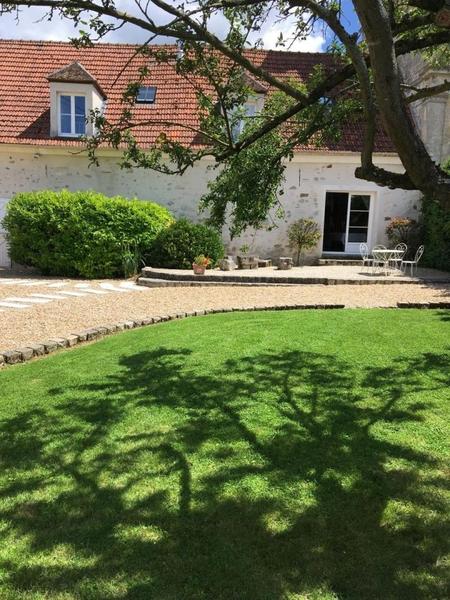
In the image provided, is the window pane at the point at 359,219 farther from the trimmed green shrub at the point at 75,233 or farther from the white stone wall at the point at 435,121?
the trimmed green shrub at the point at 75,233

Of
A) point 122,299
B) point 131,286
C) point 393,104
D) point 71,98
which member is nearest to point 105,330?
point 122,299

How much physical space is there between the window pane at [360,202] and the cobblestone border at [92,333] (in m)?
8.79

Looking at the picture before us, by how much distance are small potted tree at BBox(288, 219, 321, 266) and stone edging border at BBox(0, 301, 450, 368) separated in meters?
7.41

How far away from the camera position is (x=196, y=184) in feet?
54.3

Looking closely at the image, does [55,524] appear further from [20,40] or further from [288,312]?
[20,40]

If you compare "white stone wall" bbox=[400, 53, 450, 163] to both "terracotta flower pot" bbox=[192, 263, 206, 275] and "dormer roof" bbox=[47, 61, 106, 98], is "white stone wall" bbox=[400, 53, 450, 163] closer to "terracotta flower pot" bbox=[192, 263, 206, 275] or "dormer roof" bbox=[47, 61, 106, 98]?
"terracotta flower pot" bbox=[192, 263, 206, 275]

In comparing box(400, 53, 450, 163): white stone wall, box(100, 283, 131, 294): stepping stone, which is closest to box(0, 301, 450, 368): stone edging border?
box(100, 283, 131, 294): stepping stone

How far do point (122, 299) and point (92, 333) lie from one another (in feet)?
10.6

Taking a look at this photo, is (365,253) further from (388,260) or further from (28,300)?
(28,300)

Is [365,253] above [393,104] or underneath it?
underneath

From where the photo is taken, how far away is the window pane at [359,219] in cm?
1736

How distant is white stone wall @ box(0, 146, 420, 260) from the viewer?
16.3 m

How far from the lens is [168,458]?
3438 millimetres

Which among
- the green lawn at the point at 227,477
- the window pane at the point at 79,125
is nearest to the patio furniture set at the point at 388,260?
the green lawn at the point at 227,477
